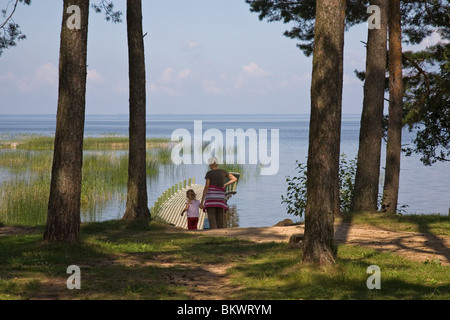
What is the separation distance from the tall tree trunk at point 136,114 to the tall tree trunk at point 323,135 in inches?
285

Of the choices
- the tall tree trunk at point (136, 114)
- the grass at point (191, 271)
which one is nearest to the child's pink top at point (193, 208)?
the tall tree trunk at point (136, 114)

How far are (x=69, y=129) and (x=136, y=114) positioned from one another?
15.9 ft

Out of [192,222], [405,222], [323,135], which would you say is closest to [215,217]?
[192,222]

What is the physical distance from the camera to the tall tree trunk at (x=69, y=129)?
11672 mm

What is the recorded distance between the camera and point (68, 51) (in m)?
11.8

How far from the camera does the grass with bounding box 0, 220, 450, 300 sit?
888cm

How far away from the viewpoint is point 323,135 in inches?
389

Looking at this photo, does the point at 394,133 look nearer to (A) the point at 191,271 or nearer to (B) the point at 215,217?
(B) the point at 215,217

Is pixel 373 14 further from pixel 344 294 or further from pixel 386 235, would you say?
pixel 344 294

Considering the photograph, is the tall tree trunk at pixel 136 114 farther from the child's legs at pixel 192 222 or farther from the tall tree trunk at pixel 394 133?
the tall tree trunk at pixel 394 133

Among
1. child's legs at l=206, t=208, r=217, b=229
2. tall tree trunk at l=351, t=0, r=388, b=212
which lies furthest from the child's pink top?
tall tree trunk at l=351, t=0, r=388, b=212

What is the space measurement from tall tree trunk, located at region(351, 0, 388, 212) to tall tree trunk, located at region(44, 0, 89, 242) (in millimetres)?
8567

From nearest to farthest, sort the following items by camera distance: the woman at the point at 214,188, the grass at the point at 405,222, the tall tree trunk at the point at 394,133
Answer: the grass at the point at 405,222
the woman at the point at 214,188
the tall tree trunk at the point at 394,133

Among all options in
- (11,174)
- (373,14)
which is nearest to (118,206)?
(11,174)
